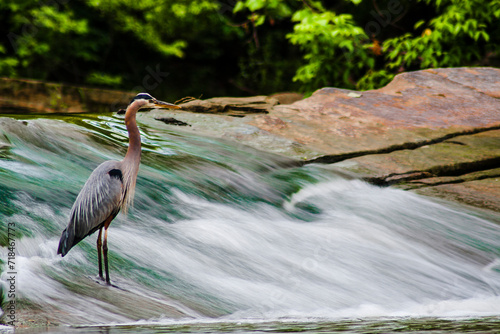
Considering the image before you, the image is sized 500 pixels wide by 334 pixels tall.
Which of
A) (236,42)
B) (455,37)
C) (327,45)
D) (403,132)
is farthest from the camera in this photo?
(236,42)

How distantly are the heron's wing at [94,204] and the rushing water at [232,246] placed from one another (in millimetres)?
276

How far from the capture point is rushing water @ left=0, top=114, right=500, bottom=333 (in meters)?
3.00

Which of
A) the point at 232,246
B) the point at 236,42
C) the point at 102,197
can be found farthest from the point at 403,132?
the point at 236,42

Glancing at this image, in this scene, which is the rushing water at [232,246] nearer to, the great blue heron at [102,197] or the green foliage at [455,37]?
the great blue heron at [102,197]

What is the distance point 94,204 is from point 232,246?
4.24 feet

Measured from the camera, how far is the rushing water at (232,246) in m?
3.00

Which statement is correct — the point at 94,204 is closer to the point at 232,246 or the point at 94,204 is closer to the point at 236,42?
the point at 232,246

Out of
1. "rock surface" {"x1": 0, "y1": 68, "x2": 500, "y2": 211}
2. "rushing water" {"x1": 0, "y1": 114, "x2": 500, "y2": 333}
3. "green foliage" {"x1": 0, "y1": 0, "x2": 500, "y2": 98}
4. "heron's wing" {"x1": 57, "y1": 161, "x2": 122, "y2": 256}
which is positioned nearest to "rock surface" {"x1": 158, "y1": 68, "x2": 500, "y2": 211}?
"rock surface" {"x1": 0, "y1": 68, "x2": 500, "y2": 211}

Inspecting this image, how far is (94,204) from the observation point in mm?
2947

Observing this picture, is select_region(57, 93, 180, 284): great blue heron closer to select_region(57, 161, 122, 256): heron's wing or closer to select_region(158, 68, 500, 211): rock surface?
select_region(57, 161, 122, 256): heron's wing

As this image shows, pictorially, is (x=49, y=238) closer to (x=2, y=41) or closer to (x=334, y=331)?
(x=334, y=331)

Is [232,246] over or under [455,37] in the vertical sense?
under

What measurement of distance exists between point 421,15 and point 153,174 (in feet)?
32.6

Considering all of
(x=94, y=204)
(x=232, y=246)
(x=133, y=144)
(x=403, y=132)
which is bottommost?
(x=232, y=246)
